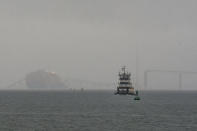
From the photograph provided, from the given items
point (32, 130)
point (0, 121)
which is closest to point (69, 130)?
point (32, 130)

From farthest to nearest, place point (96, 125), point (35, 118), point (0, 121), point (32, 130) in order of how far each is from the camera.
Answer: point (35, 118), point (0, 121), point (96, 125), point (32, 130)

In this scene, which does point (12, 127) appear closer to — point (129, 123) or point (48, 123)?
point (48, 123)

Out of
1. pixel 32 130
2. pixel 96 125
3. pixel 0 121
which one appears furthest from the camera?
pixel 0 121

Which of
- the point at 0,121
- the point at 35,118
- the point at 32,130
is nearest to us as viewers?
the point at 32,130

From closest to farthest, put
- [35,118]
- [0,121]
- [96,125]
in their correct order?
[96,125] → [0,121] → [35,118]

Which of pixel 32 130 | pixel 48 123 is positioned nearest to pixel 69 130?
pixel 32 130

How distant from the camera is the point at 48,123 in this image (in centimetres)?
11469

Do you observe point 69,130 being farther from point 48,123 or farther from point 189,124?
point 189,124

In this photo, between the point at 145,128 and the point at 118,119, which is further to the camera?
the point at 118,119

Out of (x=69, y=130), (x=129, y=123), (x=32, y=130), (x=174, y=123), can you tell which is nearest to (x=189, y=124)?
(x=174, y=123)

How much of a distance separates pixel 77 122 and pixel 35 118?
15408 millimetres

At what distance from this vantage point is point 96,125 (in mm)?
111375

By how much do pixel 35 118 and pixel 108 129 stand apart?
31.5m

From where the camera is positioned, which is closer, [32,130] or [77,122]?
[32,130]
